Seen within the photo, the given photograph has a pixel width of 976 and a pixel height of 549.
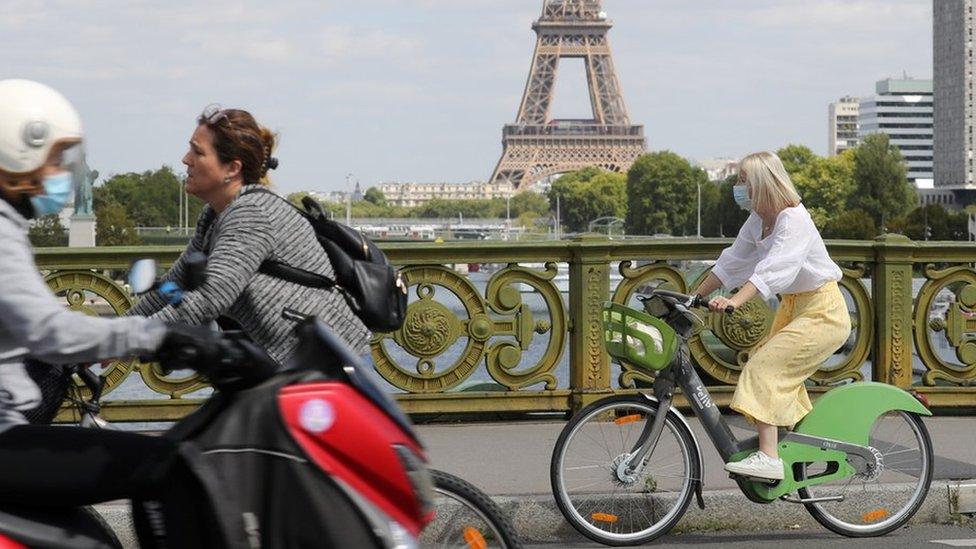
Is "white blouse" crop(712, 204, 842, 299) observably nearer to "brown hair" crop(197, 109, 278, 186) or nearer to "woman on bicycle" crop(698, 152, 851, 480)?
"woman on bicycle" crop(698, 152, 851, 480)

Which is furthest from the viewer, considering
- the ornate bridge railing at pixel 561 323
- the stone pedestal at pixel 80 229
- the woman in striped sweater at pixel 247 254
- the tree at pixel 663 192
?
the tree at pixel 663 192

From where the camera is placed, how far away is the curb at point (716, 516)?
21.7 feet

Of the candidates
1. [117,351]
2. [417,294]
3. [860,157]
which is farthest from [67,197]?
[860,157]

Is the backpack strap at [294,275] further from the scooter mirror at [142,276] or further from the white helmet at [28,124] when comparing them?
the white helmet at [28,124]

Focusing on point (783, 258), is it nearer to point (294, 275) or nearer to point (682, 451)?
point (682, 451)

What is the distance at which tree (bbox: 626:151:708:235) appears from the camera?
156m

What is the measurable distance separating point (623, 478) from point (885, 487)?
1056 mm

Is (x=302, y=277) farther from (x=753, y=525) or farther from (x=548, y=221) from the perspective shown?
(x=548, y=221)

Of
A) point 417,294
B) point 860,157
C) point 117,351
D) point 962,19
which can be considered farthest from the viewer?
point 962,19

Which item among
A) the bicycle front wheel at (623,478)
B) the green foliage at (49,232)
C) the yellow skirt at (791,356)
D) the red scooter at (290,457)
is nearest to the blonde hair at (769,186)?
the yellow skirt at (791,356)

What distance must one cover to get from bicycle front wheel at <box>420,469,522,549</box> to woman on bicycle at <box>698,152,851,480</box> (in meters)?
2.46

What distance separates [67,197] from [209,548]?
2.29 feet

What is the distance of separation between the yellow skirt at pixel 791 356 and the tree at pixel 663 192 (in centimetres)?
15005

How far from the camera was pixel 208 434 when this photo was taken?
319 centimetres
